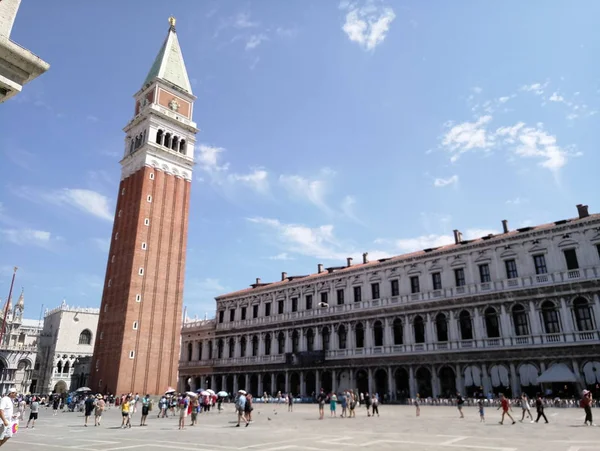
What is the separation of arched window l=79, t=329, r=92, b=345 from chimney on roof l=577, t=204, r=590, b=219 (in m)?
66.2

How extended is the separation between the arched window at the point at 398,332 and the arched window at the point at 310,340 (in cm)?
900

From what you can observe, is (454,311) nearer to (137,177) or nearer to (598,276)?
(598,276)

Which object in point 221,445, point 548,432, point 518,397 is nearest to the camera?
point 221,445

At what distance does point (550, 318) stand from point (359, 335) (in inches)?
626

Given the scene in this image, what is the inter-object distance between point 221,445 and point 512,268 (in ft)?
93.0

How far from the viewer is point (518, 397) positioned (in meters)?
30.1

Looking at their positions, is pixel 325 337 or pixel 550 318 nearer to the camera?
pixel 550 318

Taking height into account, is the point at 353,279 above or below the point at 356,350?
above

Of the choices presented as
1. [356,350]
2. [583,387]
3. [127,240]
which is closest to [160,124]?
[127,240]

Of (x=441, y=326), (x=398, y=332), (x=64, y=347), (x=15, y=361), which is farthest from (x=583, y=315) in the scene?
(x=15, y=361)

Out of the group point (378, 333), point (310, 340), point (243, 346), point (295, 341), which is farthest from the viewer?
point (243, 346)

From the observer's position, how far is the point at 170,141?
176ft

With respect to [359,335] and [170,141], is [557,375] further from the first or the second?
[170,141]

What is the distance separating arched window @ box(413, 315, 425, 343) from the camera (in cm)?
3659
